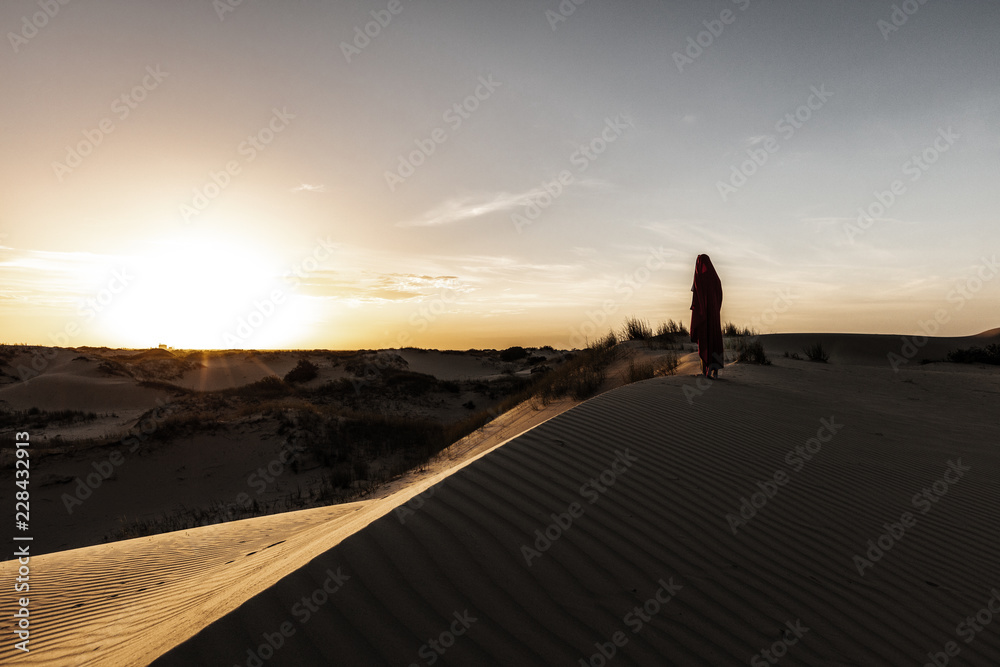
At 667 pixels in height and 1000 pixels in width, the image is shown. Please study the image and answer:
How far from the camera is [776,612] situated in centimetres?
267

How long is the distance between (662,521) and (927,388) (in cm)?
1320

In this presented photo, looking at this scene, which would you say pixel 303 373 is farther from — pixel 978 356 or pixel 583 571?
pixel 978 356

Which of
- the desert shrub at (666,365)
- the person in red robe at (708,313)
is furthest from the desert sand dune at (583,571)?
the desert shrub at (666,365)

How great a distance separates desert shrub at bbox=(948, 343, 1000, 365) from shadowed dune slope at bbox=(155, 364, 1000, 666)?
56.3 ft

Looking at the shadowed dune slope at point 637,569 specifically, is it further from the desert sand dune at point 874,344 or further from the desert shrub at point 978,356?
the desert sand dune at point 874,344

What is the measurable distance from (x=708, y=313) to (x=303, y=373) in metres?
25.1

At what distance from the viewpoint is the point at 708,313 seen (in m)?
9.51

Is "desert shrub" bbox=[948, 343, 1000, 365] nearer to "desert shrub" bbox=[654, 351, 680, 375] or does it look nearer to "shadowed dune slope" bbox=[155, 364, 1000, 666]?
"desert shrub" bbox=[654, 351, 680, 375]

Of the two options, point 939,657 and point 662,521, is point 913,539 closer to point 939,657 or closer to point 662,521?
point 939,657

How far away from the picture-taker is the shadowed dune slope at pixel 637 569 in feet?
A: 7.26

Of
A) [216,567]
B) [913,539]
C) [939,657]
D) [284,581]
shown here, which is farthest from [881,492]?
[216,567]

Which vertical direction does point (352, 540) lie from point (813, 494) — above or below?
above

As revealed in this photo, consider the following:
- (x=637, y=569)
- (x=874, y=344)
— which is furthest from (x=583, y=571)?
(x=874, y=344)

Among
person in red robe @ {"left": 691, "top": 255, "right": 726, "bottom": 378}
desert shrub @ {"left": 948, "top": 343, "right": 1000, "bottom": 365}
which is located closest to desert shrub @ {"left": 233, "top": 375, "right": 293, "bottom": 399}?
person in red robe @ {"left": 691, "top": 255, "right": 726, "bottom": 378}
